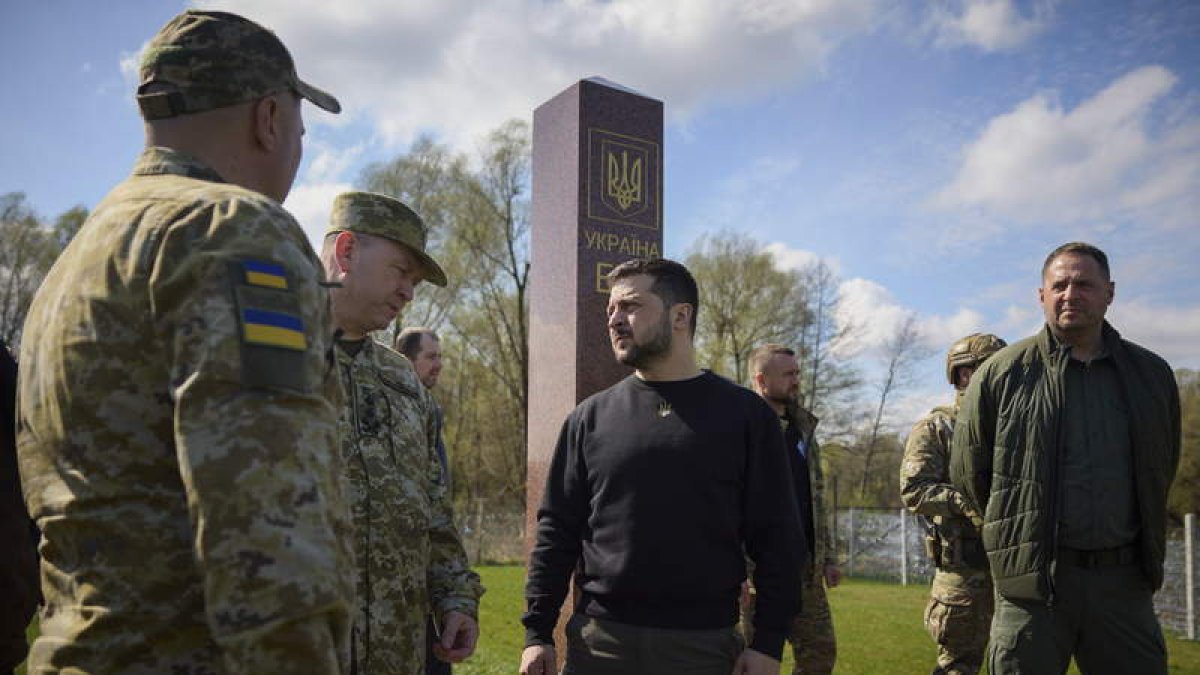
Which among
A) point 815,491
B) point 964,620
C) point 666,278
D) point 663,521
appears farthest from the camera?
point 815,491

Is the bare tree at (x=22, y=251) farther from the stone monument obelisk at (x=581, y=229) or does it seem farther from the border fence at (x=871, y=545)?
the stone monument obelisk at (x=581, y=229)

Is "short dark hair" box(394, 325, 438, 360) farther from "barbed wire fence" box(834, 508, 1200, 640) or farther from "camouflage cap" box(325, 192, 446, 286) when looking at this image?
"barbed wire fence" box(834, 508, 1200, 640)

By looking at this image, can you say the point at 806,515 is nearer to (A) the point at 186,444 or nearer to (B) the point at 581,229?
(B) the point at 581,229

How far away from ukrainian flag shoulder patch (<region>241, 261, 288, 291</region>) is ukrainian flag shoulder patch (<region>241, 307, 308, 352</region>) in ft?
0.16

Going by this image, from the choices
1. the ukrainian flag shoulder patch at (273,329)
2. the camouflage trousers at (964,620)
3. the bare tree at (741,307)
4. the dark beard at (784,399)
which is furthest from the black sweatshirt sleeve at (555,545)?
the bare tree at (741,307)

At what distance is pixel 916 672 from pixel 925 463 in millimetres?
3345

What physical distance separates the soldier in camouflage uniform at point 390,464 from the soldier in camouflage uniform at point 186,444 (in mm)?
1159

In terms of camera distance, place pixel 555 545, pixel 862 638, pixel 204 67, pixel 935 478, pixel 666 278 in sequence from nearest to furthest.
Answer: pixel 204 67
pixel 555 545
pixel 666 278
pixel 935 478
pixel 862 638

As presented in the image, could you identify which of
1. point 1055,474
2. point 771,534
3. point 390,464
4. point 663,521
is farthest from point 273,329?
point 1055,474

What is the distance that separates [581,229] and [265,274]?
5145mm

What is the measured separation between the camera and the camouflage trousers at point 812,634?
4969 millimetres

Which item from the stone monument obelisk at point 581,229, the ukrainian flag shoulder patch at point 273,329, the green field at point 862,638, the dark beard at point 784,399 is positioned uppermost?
the stone monument obelisk at point 581,229

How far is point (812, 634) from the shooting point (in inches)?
197

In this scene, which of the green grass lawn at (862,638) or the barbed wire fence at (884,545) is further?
the barbed wire fence at (884,545)
